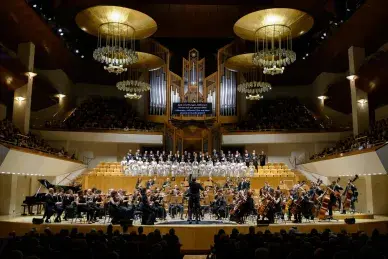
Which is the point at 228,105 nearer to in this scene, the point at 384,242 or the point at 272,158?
the point at 272,158

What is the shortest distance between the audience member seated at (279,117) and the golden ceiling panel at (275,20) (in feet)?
22.3

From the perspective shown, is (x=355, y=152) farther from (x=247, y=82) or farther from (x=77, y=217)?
(x=77, y=217)

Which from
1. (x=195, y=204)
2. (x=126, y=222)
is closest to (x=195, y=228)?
(x=195, y=204)

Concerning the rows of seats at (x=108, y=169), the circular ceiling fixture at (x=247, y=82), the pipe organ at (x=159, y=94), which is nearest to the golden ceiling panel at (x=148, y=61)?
the pipe organ at (x=159, y=94)

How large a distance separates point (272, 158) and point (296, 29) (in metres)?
8.56

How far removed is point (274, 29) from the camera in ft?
39.5

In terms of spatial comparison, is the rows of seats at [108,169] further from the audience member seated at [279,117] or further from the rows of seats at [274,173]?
the audience member seated at [279,117]

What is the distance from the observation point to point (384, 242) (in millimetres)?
5227

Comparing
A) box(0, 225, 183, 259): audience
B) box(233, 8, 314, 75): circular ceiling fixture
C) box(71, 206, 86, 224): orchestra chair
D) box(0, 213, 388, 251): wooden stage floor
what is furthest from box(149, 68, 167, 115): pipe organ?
box(0, 225, 183, 259): audience

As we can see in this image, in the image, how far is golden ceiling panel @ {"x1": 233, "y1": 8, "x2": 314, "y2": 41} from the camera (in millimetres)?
11586

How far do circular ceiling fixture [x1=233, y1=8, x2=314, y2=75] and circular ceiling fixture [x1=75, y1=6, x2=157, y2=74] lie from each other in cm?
315

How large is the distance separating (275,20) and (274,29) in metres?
0.27

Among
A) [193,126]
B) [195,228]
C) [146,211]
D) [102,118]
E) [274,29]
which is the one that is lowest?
[195,228]

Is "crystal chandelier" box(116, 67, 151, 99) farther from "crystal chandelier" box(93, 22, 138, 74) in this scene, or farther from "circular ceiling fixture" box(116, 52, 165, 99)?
"crystal chandelier" box(93, 22, 138, 74)
